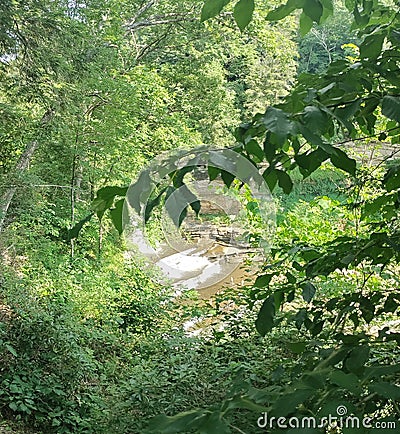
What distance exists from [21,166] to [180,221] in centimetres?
455

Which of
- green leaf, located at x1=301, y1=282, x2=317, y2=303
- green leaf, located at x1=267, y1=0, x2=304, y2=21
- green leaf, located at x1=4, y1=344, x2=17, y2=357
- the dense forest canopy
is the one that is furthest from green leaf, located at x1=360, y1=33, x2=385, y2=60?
green leaf, located at x1=4, y1=344, x2=17, y2=357

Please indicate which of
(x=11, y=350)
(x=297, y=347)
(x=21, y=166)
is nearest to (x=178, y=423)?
(x=297, y=347)

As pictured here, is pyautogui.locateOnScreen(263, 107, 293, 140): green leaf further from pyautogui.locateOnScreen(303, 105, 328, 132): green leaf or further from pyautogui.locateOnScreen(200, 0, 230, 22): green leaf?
pyautogui.locateOnScreen(200, 0, 230, 22): green leaf

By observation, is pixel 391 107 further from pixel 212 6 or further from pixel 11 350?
pixel 11 350

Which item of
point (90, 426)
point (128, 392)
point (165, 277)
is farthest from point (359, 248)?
point (165, 277)

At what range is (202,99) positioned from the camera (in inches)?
352

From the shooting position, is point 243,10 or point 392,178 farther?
point 392,178

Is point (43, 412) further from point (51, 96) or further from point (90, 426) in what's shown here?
point (51, 96)

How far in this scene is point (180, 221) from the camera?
61 centimetres

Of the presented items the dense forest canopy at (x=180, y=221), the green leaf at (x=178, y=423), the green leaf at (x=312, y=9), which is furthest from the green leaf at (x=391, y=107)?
the green leaf at (x=178, y=423)

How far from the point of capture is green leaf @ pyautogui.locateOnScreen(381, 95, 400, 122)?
0.53 meters

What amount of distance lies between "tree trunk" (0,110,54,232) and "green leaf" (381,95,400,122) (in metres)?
3.76

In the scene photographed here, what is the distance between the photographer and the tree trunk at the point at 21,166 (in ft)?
14.2

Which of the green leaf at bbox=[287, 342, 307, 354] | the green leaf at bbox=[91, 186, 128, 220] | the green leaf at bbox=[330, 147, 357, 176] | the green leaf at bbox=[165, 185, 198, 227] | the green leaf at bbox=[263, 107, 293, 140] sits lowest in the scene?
the green leaf at bbox=[287, 342, 307, 354]
